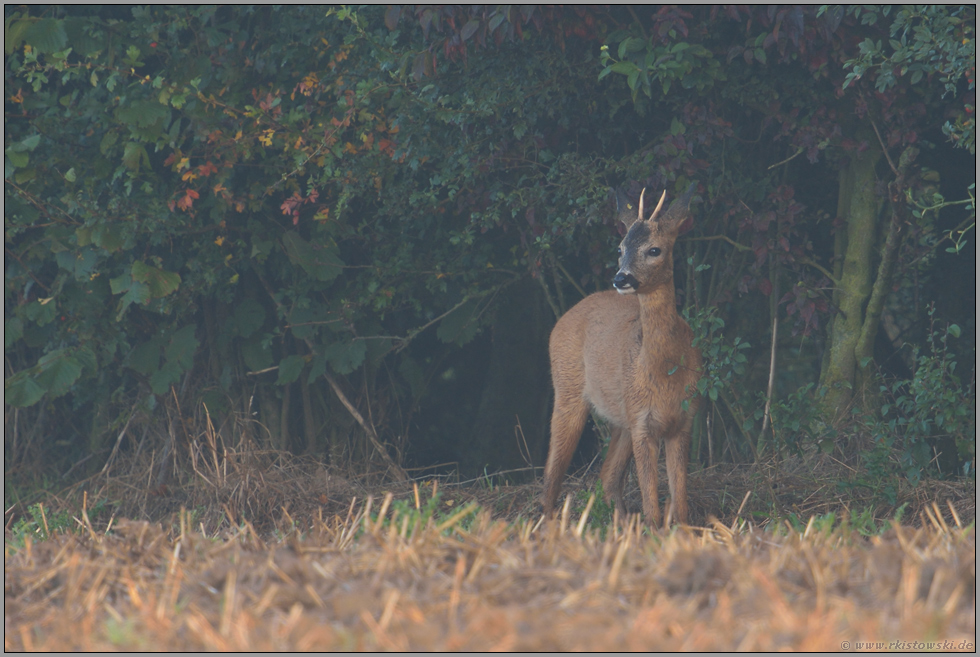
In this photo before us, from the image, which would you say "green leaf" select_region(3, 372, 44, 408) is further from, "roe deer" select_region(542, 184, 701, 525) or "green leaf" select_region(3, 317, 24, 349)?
"roe deer" select_region(542, 184, 701, 525)

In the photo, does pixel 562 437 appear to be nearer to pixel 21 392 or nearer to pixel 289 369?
pixel 289 369

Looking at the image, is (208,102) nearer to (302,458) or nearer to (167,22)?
(167,22)

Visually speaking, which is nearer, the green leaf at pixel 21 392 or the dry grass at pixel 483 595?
the dry grass at pixel 483 595

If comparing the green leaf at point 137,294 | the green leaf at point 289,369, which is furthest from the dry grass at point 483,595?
the green leaf at point 289,369

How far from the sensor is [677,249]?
7.27 m

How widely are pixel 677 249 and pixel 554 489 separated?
2.11 m

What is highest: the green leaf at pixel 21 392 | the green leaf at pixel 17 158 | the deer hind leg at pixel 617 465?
the green leaf at pixel 17 158

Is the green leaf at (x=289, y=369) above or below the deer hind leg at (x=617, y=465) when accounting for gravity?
above

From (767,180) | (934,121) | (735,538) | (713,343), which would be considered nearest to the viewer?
(735,538)

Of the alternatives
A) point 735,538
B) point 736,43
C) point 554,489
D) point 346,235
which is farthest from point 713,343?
point 346,235

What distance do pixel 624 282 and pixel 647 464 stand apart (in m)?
1.01

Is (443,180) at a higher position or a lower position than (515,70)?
lower

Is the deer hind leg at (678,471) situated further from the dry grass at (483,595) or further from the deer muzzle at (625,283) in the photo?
the dry grass at (483,595)

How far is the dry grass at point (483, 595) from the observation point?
7.01ft
